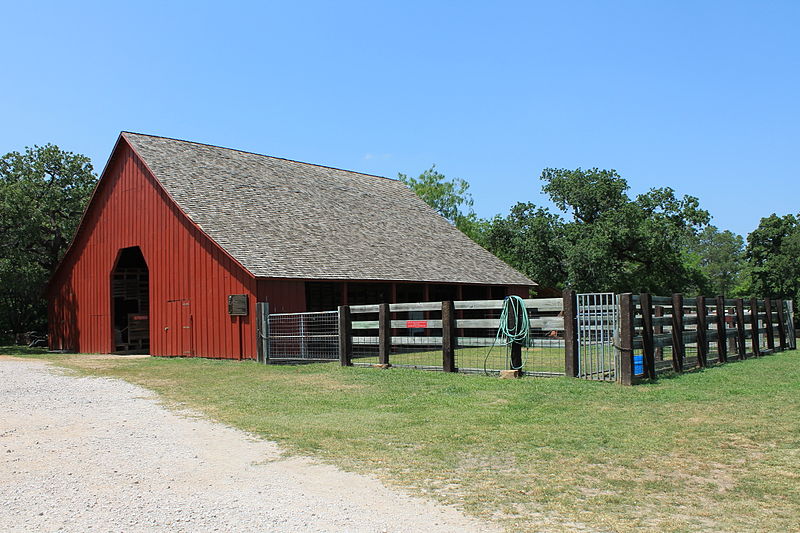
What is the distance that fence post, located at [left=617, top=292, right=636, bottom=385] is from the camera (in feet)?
34.7

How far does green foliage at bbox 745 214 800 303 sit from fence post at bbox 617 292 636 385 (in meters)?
30.9

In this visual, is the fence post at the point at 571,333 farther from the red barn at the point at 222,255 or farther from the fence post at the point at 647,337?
the red barn at the point at 222,255

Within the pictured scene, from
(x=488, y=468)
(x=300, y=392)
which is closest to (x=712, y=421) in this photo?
(x=488, y=468)

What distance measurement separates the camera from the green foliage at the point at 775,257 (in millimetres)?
37469

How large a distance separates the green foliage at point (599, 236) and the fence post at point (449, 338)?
2407cm

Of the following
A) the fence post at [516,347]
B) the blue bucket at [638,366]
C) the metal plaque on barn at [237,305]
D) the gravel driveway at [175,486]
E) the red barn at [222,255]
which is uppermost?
the red barn at [222,255]

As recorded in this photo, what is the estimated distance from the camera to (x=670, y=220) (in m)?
38.2

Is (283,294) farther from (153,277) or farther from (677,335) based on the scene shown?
(677,335)

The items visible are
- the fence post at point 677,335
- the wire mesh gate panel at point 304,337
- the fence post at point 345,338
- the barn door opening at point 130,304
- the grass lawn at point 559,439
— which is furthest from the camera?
the barn door opening at point 130,304

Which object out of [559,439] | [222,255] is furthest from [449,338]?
[222,255]

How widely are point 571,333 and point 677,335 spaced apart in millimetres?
2661

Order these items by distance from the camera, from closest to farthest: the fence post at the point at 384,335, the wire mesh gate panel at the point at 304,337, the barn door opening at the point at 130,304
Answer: the fence post at the point at 384,335 → the wire mesh gate panel at the point at 304,337 → the barn door opening at the point at 130,304

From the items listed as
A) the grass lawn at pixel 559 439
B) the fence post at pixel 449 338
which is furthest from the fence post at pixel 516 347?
the fence post at pixel 449 338

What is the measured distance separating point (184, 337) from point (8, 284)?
10996 millimetres
